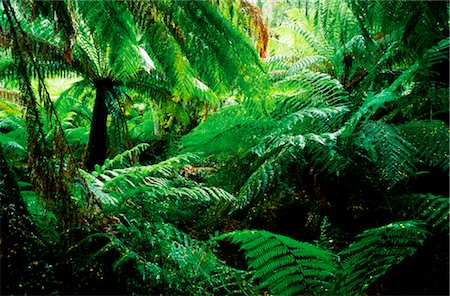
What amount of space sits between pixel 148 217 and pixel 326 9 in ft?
4.49

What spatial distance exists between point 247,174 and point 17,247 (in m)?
1.52

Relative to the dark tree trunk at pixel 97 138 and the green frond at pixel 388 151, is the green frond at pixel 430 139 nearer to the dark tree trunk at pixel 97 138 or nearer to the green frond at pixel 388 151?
the green frond at pixel 388 151

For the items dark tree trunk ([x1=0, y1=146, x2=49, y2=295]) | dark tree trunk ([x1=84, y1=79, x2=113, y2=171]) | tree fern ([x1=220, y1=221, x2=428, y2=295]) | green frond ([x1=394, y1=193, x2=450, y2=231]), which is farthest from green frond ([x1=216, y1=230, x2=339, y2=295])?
dark tree trunk ([x1=84, y1=79, x2=113, y2=171])

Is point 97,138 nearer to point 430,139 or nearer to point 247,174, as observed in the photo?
point 247,174

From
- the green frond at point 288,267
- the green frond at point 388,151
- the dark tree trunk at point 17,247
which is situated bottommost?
the green frond at point 288,267

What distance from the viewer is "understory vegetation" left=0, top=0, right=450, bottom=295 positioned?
1.04 metres

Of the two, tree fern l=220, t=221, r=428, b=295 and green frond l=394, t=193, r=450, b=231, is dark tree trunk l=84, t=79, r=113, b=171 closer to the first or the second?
tree fern l=220, t=221, r=428, b=295

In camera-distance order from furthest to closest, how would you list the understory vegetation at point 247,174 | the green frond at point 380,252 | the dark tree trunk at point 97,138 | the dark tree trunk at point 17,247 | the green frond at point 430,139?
the dark tree trunk at point 97,138
the green frond at point 430,139
the green frond at point 380,252
the understory vegetation at point 247,174
the dark tree trunk at point 17,247

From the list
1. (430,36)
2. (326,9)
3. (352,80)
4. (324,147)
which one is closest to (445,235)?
(324,147)

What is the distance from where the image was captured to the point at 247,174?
2260 millimetres

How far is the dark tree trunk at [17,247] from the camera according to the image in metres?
0.87

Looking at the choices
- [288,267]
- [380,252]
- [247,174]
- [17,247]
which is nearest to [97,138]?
[247,174]

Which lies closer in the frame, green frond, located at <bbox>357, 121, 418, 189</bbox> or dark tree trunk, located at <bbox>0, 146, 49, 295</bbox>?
dark tree trunk, located at <bbox>0, 146, 49, 295</bbox>

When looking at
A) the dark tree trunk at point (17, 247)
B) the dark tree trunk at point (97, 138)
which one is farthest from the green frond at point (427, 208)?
the dark tree trunk at point (97, 138)
